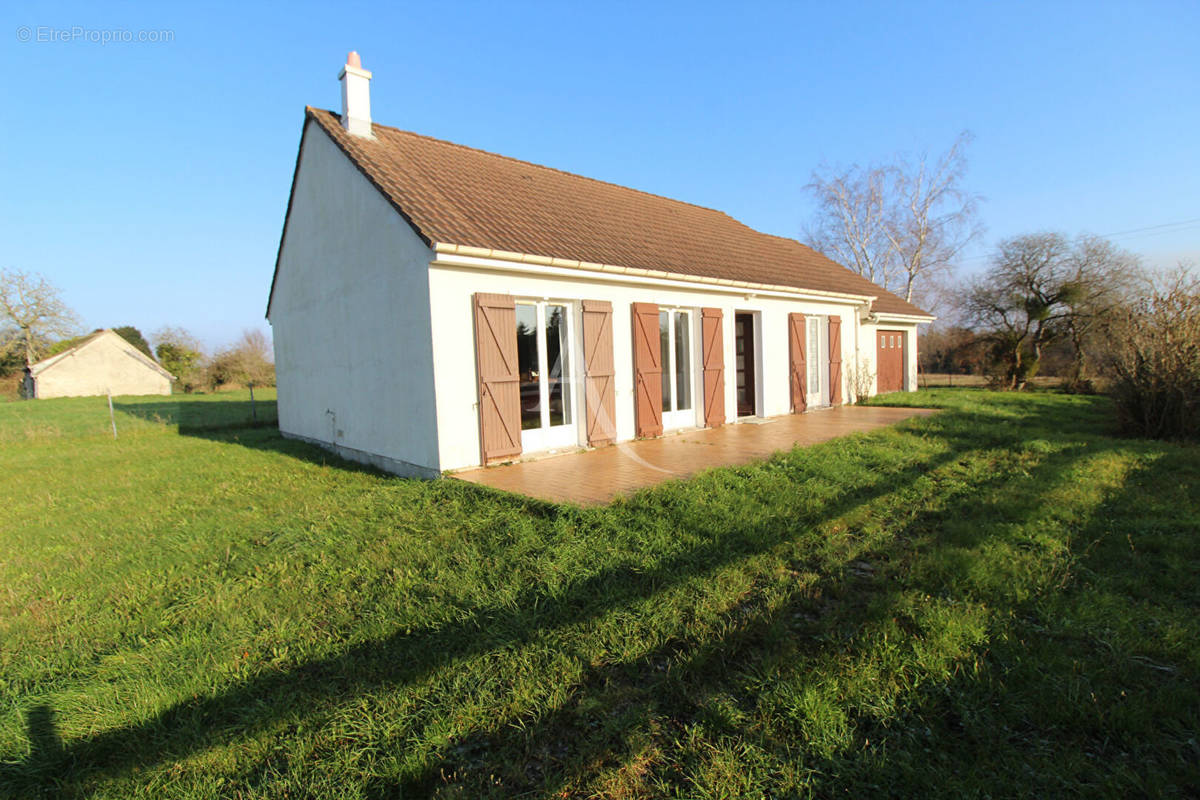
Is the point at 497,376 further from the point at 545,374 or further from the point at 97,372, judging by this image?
the point at 97,372

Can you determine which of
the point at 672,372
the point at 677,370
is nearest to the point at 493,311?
the point at 672,372

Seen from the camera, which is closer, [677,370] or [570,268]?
[570,268]

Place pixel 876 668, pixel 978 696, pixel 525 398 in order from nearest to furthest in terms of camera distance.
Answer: pixel 978 696 < pixel 876 668 < pixel 525 398

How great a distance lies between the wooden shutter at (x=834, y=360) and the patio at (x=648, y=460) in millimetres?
2560

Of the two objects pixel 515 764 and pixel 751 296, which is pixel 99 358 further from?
pixel 515 764

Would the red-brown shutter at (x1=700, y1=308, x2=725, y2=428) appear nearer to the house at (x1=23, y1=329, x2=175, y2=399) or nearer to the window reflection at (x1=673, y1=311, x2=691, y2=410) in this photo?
the window reflection at (x1=673, y1=311, x2=691, y2=410)

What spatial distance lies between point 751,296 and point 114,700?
10.2 metres

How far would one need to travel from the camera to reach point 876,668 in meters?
2.55

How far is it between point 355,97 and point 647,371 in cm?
638

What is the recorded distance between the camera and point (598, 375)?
26.2ft

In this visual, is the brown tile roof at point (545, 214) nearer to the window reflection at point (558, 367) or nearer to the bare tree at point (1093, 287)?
the window reflection at point (558, 367)

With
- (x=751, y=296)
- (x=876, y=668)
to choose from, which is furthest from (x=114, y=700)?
(x=751, y=296)

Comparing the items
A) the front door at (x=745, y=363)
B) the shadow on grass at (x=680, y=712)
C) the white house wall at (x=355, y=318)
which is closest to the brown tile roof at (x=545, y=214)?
the white house wall at (x=355, y=318)

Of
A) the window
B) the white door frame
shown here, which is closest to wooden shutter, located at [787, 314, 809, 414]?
the window
